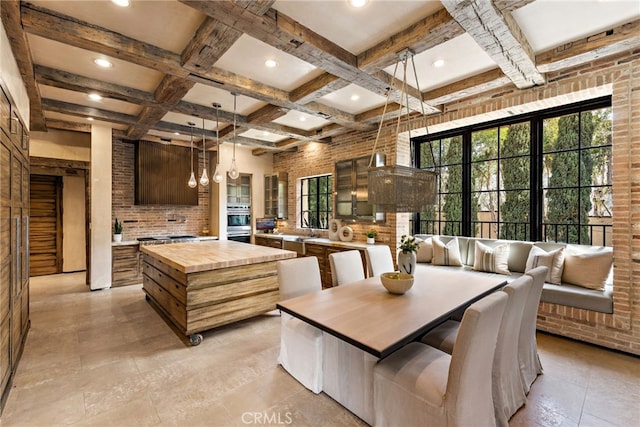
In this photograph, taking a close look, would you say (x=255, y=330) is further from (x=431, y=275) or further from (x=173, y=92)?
(x=173, y=92)

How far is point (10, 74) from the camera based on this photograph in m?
2.42

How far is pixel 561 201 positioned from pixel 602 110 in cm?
114

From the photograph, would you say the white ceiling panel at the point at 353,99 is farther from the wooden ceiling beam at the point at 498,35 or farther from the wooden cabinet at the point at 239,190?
the wooden cabinet at the point at 239,190

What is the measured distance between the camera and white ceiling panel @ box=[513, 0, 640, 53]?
219 cm

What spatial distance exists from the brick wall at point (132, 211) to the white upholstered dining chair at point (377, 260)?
185 inches

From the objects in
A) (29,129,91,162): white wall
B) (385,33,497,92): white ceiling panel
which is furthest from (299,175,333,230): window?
(29,129,91,162): white wall

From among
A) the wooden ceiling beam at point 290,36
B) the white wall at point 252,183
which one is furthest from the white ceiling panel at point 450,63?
the white wall at point 252,183

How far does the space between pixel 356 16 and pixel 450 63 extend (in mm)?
1354

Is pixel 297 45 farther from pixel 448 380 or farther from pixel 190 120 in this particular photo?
pixel 190 120

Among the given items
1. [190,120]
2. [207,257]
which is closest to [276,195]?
[190,120]

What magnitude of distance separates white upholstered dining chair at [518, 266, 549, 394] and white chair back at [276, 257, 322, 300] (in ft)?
5.62

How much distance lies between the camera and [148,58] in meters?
2.60

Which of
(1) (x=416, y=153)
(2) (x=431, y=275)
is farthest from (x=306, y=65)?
(1) (x=416, y=153)

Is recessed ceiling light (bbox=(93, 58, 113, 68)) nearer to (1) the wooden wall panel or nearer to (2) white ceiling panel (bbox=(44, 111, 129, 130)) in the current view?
(2) white ceiling panel (bbox=(44, 111, 129, 130))
